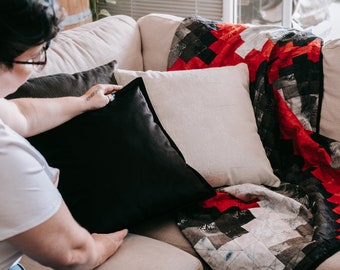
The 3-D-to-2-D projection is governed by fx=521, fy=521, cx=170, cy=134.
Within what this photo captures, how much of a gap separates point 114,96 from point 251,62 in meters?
0.55

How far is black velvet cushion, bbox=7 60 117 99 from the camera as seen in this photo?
62.6 inches

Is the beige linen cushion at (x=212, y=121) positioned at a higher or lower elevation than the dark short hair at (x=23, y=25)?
lower

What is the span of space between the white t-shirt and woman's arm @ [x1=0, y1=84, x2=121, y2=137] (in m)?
0.40

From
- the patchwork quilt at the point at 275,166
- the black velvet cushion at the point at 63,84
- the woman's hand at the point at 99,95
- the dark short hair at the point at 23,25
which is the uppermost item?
the dark short hair at the point at 23,25

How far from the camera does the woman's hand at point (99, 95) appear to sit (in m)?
1.59

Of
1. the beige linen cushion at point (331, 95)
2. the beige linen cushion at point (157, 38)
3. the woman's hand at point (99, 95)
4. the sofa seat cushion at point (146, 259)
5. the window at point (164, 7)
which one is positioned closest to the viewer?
the sofa seat cushion at point (146, 259)

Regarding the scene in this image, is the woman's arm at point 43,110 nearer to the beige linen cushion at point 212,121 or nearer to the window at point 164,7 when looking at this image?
the beige linen cushion at point 212,121

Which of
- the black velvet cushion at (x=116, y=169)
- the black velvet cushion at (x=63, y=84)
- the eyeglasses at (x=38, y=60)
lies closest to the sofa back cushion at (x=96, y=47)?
the black velvet cushion at (x=63, y=84)

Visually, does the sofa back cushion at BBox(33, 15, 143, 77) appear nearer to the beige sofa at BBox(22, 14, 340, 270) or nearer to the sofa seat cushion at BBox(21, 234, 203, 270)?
the beige sofa at BBox(22, 14, 340, 270)

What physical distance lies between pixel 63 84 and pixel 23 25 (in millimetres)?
696

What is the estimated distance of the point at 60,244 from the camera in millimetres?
1077

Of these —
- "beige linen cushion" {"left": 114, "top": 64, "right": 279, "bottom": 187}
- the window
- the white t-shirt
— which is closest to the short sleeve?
the white t-shirt

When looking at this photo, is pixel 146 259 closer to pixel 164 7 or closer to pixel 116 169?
pixel 116 169

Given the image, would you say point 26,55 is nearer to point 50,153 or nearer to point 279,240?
point 50,153
